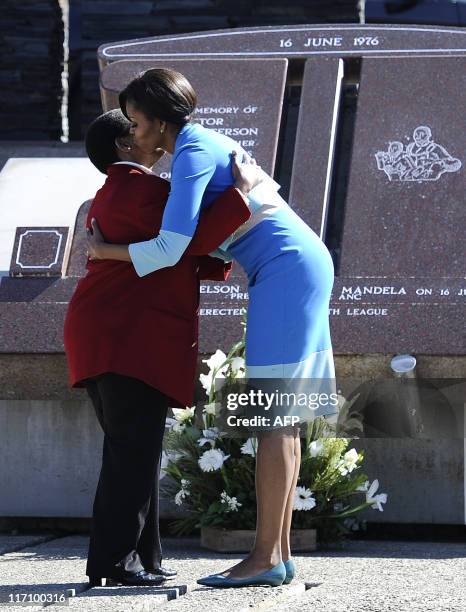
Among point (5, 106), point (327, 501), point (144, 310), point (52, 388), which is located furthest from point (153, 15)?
point (144, 310)

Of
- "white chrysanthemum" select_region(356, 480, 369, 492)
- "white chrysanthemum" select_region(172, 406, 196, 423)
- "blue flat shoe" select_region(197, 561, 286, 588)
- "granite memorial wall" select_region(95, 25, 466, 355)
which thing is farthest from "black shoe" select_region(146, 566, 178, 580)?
"granite memorial wall" select_region(95, 25, 466, 355)

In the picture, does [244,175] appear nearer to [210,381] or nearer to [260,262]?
[260,262]

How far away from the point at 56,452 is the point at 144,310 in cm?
167

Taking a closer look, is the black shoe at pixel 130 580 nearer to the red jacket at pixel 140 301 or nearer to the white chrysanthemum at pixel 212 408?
the red jacket at pixel 140 301

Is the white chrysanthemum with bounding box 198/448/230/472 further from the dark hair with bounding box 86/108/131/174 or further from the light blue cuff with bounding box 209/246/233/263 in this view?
the dark hair with bounding box 86/108/131/174

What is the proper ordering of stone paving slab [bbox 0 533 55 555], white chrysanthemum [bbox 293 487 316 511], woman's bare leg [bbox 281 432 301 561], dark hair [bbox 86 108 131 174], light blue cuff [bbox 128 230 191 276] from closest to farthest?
light blue cuff [bbox 128 230 191 276]
woman's bare leg [bbox 281 432 301 561]
dark hair [bbox 86 108 131 174]
white chrysanthemum [bbox 293 487 316 511]
stone paving slab [bbox 0 533 55 555]

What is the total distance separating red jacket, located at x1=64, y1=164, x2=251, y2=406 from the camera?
310 centimetres

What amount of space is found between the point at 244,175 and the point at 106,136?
0.42 meters

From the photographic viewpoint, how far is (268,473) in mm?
3109

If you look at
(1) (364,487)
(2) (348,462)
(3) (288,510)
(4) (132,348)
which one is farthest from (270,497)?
(1) (364,487)

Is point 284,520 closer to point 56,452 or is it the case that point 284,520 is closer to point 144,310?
point 144,310

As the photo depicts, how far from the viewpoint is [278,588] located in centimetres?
310

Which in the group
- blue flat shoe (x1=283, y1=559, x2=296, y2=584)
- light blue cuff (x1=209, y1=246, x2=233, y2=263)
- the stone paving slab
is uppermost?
light blue cuff (x1=209, y1=246, x2=233, y2=263)

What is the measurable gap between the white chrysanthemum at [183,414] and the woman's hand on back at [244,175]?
1.25 meters
